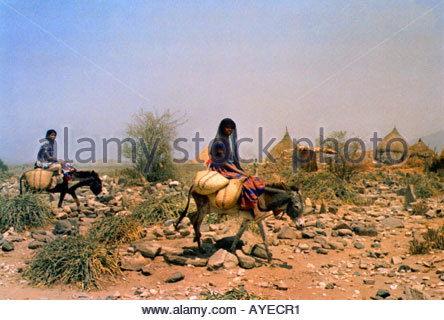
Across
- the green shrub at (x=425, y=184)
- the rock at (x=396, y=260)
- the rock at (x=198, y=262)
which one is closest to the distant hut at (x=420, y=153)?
the green shrub at (x=425, y=184)

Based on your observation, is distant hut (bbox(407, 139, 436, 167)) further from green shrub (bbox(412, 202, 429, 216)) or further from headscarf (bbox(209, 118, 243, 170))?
headscarf (bbox(209, 118, 243, 170))

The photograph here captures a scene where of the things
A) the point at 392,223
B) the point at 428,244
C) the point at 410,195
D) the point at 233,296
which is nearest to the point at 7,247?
the point at 233,296

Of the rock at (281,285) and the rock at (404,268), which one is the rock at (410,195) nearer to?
the rock at (404,268)

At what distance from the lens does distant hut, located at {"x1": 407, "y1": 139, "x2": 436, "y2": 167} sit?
55.3 feet

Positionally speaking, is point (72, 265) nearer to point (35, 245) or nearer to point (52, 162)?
point (35, 245)

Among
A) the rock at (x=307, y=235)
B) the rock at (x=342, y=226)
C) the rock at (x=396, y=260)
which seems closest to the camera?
the rock at (x=396, y=260)

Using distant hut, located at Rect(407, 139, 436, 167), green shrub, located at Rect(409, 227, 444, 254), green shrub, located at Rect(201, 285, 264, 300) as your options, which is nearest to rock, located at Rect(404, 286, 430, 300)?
green shrub, located at Rect(201, 285, 264, 300)

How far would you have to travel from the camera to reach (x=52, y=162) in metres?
9.57

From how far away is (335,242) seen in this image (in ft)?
24.0

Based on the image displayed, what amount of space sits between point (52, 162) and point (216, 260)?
5619 millimetres

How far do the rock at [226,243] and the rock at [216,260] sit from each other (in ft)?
2.32

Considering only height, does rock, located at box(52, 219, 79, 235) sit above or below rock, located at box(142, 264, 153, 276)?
above

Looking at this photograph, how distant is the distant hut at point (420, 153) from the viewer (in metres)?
16.9

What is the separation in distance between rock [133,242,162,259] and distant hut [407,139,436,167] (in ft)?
44.2
